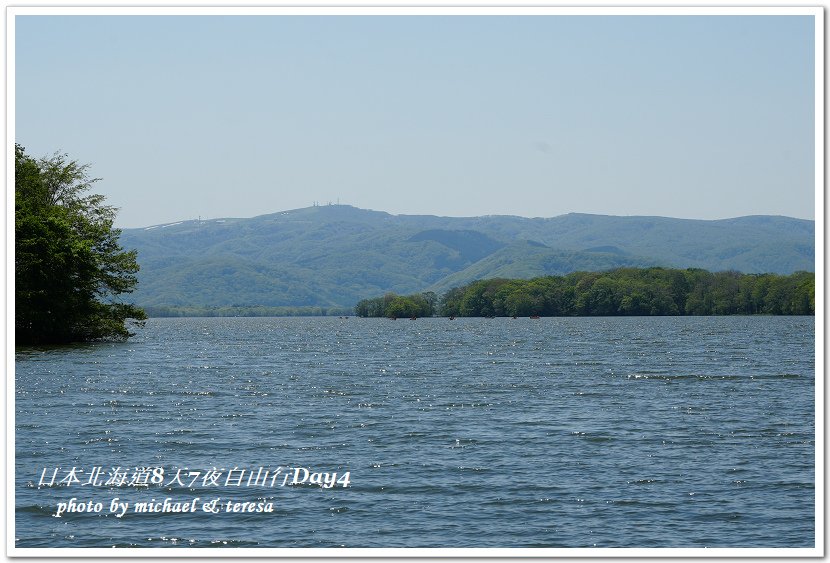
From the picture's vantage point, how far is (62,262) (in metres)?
83.2

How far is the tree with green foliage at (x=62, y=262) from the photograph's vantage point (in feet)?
269

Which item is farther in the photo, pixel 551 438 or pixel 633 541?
pixel 551 438

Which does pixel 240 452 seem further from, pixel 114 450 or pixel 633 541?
pixel 633 541

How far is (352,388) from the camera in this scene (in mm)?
59031

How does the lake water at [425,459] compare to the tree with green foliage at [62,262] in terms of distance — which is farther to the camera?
the tree with green foliage at [62,262]

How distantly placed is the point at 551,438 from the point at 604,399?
14.8 meters

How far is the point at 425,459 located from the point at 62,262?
59.1 meters

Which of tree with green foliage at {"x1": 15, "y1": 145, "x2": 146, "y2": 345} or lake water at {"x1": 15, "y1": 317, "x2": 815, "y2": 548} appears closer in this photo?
lake water at {"x1": 15, "y1": 317, "x2": 815, "y2": 548}

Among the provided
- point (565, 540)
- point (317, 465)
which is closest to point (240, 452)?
point (317, 465)

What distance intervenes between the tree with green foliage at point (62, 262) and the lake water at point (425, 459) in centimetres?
2032

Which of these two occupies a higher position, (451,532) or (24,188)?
(24,188)

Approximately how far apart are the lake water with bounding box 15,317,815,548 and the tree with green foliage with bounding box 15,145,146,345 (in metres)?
20.3

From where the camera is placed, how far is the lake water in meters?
23.9

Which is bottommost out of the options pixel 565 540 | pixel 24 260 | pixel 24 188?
pixel 565 540
